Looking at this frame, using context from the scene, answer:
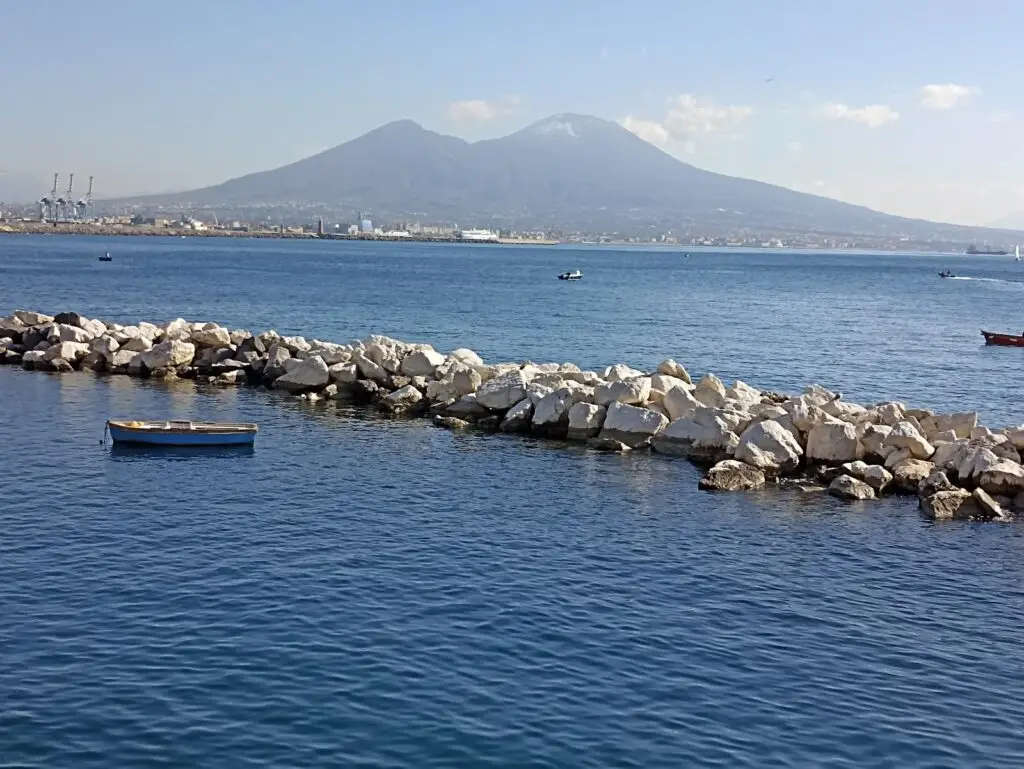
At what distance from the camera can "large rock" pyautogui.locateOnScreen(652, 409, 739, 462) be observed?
26.5 meters

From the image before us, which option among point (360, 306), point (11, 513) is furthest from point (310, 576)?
point (360, 306)

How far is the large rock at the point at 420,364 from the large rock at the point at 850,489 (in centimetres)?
1387

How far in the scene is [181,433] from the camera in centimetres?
2630

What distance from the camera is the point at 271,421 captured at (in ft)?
98.2

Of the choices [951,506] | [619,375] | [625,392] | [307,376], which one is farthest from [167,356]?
[951,506]

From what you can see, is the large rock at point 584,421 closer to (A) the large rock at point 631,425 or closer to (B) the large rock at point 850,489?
(A) the large rock at point 631,425

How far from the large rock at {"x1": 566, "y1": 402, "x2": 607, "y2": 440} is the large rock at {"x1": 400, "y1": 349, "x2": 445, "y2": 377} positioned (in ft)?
20.8

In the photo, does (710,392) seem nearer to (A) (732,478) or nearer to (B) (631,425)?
(B) (631,425)

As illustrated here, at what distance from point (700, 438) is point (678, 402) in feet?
6.70

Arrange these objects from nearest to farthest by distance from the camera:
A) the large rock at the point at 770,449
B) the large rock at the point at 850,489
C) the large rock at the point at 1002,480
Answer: the large rock at the point at 1002,480 < the large rock at the point at 850,489 < the large rock at the point at 770,449

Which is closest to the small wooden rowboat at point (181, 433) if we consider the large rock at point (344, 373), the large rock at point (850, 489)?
the large rock at point (344, 373)

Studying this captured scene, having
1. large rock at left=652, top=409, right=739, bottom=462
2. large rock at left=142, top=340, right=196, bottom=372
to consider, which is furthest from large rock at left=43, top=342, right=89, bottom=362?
large rock at left=652, top=409, right=739, bottom=462

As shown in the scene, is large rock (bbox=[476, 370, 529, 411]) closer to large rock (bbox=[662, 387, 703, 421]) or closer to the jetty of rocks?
the jetty of rocks

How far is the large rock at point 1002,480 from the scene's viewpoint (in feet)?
76.5
